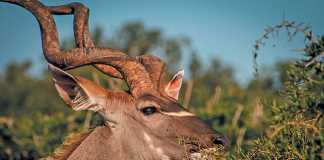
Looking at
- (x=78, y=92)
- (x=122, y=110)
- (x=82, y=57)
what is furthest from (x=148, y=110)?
(x=82, y=57)

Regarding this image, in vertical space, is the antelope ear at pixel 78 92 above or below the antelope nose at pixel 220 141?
above

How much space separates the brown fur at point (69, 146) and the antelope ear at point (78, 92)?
0.34 metres

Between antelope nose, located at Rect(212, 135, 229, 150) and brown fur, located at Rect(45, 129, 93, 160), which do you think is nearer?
antelope nose, located at Rect(212, 135, 229, 150)

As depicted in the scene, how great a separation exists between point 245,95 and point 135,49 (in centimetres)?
2121

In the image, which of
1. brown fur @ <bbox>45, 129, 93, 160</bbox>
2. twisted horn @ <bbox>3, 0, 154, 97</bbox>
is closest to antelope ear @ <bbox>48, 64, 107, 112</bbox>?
twisted horn @ <bbox>3, 0, 154, 97</bbox>

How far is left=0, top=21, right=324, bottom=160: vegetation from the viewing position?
17.6 ft

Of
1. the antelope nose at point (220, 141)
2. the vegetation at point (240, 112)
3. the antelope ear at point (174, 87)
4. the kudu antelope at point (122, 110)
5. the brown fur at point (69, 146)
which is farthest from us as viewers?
the antelope ear at point (174, 87)

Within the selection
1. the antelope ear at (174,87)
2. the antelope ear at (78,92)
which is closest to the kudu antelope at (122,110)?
the antelope ear at (78,92)

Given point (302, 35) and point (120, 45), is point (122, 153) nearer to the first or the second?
point (302, 35)

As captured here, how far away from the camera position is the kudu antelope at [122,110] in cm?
665

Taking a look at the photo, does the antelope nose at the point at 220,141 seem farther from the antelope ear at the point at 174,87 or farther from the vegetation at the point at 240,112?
the antelope ear at the point at 174,87

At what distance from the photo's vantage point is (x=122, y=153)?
6.73 meters

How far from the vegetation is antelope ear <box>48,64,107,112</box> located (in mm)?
1549

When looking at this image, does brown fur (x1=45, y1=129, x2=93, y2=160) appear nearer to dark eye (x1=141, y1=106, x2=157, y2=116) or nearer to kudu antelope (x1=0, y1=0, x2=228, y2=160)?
kudu antelope (x1=0, y1=0, x2=228, y2=160)
